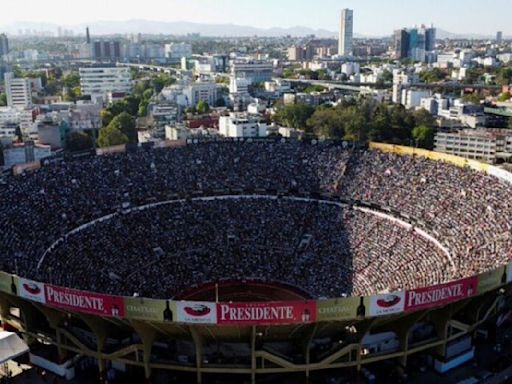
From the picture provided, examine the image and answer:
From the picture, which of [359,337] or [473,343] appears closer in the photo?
[359,337]

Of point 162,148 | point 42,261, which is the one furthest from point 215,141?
point 42,261

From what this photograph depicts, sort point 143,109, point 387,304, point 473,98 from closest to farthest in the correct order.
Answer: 1. point 387,304
2. point 143,109
3. point 473,98

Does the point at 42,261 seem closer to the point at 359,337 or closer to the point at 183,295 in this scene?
the point at 183,295

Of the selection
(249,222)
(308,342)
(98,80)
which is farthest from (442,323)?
(98,80)

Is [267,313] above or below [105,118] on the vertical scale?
above

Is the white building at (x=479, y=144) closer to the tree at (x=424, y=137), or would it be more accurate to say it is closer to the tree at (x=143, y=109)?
the tree at (x=424, y=137)

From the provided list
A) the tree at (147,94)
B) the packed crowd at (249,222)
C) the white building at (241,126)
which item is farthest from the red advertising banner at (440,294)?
the tree at (147,94)

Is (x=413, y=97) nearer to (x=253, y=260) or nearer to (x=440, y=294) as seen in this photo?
(x=253, y=260)
